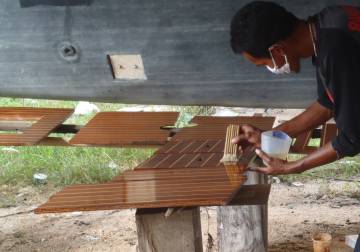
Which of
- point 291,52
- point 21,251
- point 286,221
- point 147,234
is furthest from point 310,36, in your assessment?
point 21,251

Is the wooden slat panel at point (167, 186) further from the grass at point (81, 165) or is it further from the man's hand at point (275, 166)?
the grass at point (81, 165)

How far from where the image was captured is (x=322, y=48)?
8.95ft

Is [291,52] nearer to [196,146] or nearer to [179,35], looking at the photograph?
Answer: [196,146]

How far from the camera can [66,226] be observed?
21.0 ft

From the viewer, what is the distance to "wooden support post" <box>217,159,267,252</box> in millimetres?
4980

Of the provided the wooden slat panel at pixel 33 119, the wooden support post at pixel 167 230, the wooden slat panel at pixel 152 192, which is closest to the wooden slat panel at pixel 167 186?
the wooden slat panel at pixel 152 192

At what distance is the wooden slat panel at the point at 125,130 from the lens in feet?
14.5

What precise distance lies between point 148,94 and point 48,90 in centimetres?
77

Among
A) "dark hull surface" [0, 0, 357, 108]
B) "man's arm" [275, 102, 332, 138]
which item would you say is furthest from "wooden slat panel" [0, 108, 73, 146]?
"man's arm" [275, 102, 332, 138]

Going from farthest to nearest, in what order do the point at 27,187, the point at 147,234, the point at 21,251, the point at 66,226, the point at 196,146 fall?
the point at 27,187
the point at 66,226
the point at 21,251
the point at 196,146
the point at 147,234

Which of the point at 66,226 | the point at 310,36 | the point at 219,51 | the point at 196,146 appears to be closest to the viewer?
the point at 310,36

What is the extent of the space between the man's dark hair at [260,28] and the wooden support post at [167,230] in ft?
2.63

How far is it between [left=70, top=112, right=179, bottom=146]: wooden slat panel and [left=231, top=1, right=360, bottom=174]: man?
5.31ft

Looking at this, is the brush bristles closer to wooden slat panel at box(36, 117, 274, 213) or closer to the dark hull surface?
wooden slat panel at box(36, 117, 274, 213)
